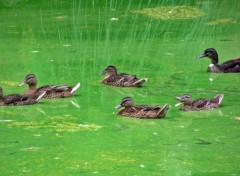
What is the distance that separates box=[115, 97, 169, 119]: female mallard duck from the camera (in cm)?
820

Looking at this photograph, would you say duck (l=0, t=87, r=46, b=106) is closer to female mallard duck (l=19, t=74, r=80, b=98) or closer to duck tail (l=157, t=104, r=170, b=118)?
female mallard duck (l=19, t=74, r=80, b=98)

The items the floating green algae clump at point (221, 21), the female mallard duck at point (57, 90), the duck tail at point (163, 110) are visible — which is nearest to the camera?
the duck tail at point (163, 110)

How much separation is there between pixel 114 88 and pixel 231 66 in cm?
182

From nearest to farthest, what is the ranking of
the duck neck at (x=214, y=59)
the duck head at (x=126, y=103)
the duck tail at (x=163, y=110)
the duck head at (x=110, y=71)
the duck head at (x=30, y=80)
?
1. the duck tail at (x=163, y=110)
2. the duck head at (x=126, y=103)
3. the duck head at (x=30, y=80)
4. the duck head at (x=110, y=71)
5. the duck neck at (x=214, y=59)

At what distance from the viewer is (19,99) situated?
8.89 metres

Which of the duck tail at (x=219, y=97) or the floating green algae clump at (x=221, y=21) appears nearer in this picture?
the duck tail at (x=219, y=97)

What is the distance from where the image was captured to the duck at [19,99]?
348 inches

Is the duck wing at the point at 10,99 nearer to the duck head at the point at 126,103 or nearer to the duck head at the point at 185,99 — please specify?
the duck head at the point at 126,103

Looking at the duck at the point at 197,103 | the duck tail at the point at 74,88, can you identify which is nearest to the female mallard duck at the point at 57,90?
the duck tail at the point at 74,88

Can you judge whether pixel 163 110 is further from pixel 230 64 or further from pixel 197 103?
pixel 230 64

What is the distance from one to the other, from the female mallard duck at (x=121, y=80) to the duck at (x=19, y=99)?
3.67 feet

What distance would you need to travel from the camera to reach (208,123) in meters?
8.08

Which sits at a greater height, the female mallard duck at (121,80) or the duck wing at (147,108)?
the duck wing at (147,108)

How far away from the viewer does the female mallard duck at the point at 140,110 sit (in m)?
8.20
